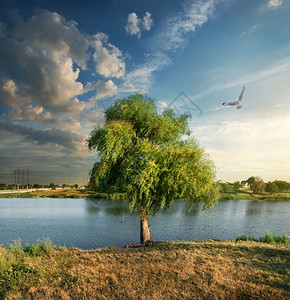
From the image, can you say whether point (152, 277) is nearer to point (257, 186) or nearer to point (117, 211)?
point (117, 211)

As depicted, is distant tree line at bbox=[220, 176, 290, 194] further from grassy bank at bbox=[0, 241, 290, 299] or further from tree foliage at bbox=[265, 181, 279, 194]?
grassy bank at bbox=[0, 241, 290, 299]

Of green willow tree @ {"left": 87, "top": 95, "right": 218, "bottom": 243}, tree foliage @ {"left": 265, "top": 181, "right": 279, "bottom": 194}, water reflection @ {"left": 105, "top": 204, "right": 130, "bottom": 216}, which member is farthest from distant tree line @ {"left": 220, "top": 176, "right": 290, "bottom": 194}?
green willow tree @ {"left": 87, "top": 95, "right": 218, "bottom": 243}

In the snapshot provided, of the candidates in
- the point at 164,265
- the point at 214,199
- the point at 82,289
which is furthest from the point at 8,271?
the point at 214,199

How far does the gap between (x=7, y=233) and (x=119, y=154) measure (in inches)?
810

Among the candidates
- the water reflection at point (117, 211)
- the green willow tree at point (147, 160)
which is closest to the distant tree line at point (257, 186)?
the water reflection at point (117, 211)

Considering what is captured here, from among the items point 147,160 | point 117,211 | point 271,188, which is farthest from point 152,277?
point 271,188

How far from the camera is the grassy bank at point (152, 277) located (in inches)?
271

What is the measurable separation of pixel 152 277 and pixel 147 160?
814cm

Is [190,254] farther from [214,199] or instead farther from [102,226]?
[102,226]

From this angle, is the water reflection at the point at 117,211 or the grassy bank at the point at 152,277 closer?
the grassy bank at the point at 152,277

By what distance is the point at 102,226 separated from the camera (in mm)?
30406

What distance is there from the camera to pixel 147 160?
1516 cm

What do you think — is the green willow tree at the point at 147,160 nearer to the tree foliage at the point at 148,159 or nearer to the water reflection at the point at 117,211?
the tree foliage at the point at 148,159

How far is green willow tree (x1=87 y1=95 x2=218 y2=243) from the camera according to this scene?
15.1 meters
